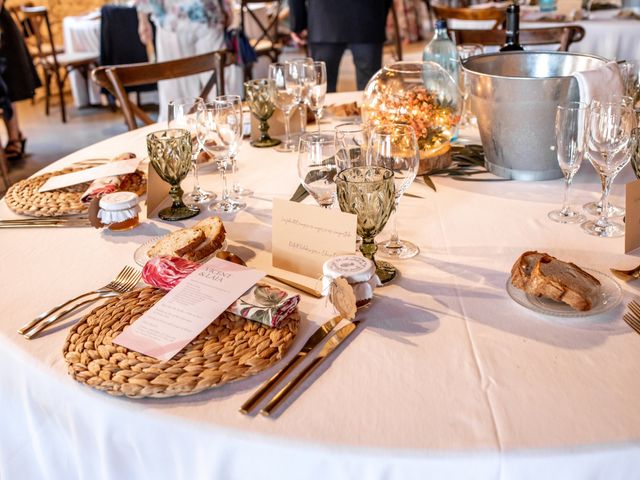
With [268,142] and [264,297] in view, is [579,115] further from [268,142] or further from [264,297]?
[268,142]

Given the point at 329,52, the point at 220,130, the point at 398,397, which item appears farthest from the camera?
the point at 329,52

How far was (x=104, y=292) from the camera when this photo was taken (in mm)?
979

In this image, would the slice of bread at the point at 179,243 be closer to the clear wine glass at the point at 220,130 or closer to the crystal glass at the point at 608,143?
the clear wine glass at the point at 220,130

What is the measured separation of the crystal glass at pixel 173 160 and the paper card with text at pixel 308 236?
1.04 feet

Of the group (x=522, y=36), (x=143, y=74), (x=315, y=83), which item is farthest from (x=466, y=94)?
(x=522, y=36)

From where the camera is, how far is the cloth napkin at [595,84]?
3.92 feet

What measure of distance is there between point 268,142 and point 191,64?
2.39 feet

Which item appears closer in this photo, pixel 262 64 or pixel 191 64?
pixel 191 64

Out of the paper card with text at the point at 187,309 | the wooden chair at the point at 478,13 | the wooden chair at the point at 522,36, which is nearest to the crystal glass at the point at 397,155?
the paper card with text at the point at 187,309

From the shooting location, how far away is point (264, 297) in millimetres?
884

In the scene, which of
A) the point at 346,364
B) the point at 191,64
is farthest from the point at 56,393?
the point at 191,64

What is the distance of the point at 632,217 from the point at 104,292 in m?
0.81

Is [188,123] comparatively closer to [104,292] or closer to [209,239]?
[209,239]

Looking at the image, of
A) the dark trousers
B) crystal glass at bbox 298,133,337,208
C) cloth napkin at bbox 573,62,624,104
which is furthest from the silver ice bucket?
the dark trousers
